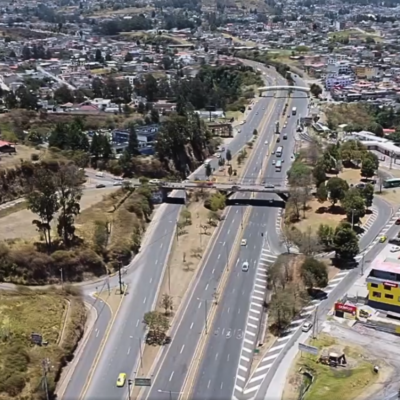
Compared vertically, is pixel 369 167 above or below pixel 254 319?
below

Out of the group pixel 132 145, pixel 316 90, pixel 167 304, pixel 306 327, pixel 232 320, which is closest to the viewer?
pixel 306 327

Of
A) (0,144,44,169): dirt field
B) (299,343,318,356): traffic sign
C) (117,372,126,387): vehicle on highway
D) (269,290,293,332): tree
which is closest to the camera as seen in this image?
(117,372,126,387): vehicle on highway

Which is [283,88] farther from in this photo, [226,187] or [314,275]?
[314,275]

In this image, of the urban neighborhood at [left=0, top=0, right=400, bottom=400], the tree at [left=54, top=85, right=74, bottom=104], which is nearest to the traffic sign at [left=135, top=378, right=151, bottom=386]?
the urban neighborhood at [left=0, top=0, right=400, bottom=400]

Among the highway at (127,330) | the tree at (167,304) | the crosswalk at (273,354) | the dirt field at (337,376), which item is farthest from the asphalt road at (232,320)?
the highway at (127,330)

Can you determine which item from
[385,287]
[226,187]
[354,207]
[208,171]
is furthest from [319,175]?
[385,287]

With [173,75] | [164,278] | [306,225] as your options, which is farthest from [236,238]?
[173,75]

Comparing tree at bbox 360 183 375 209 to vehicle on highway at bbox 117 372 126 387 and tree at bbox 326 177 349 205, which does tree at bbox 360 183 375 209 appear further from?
vehicle on highway at bbox 117 372 126 387
